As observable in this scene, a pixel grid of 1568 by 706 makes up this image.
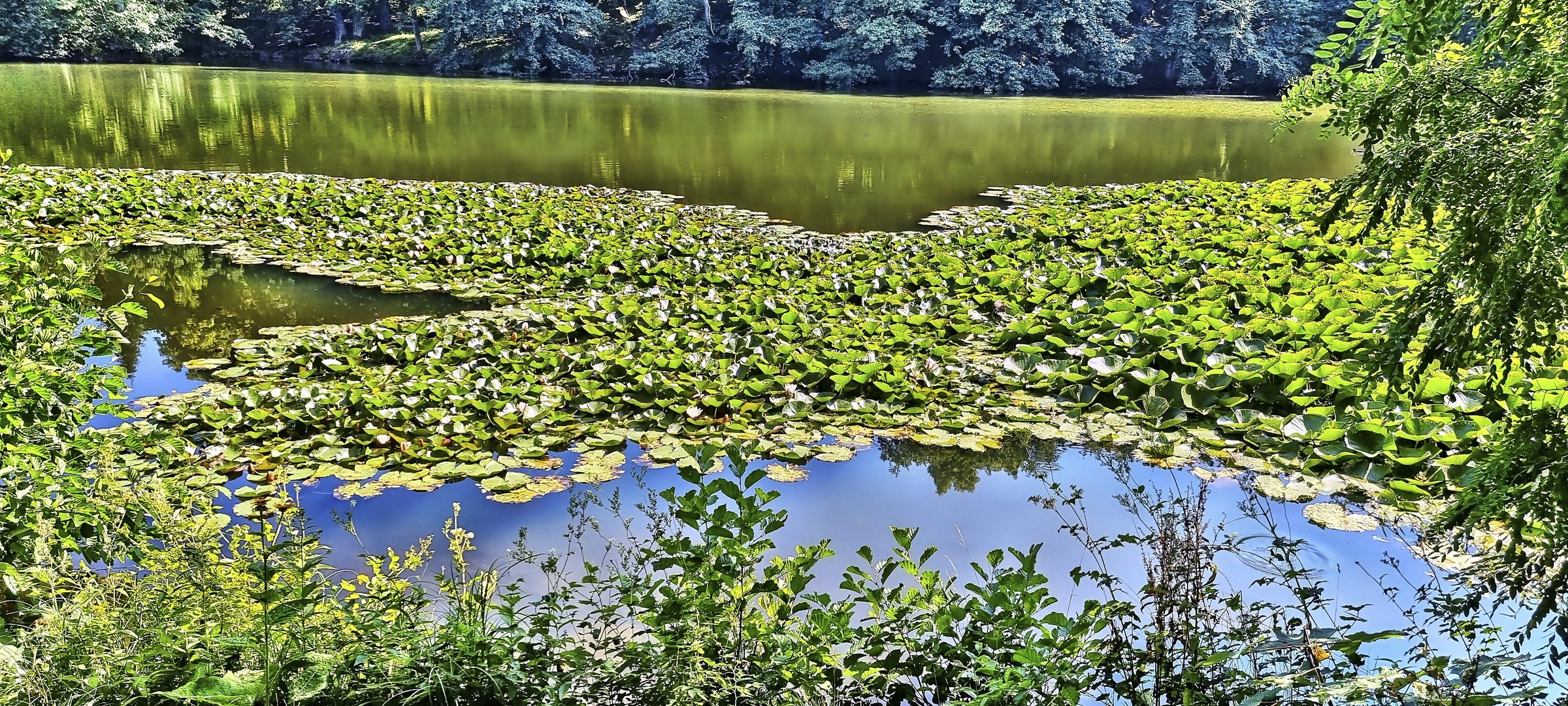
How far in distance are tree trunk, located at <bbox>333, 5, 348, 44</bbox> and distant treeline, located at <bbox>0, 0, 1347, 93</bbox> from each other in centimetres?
454

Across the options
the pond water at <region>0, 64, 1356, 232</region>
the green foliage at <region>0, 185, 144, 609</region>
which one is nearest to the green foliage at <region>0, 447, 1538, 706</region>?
the green foliage at <region>0, 185, 144, 609</region>

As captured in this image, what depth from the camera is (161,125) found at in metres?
18.1

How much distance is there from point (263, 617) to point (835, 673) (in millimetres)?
1456

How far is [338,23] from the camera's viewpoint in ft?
141

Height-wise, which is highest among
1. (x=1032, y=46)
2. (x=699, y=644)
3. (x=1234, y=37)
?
(x=1234, y=37)

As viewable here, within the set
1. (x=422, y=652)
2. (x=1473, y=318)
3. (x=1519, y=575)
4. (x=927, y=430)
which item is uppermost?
(x=1473, y=318)

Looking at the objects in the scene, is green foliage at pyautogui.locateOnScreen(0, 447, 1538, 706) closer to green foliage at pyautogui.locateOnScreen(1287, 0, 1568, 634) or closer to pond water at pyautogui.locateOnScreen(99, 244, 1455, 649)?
green foliage at pyautogui.locateOnScreen(1287, 0, 1568, 634)

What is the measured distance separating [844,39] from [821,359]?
1296 inches

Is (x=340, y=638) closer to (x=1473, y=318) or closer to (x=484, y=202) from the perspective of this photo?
(x=1473, y=318)

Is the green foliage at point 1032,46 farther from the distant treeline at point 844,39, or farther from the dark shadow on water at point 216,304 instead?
the dark shadow on water at point 216,304

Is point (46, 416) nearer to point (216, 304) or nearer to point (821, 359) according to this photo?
point (821, 359)

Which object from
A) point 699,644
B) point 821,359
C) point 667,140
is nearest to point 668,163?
point 667,140

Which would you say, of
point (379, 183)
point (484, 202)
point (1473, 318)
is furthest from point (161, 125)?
point (1473, 318)

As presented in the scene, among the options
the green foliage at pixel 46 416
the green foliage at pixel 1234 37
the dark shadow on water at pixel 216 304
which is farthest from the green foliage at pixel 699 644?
the green foliage at pixel 1234 37
